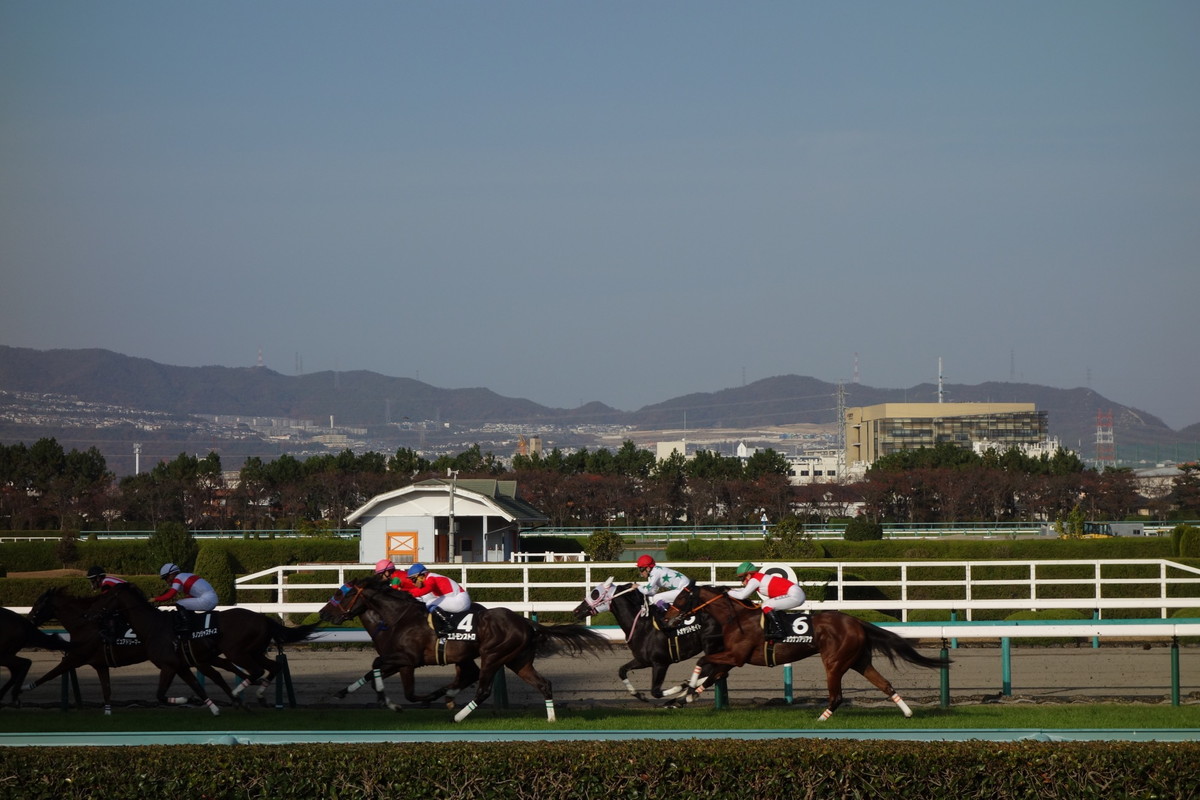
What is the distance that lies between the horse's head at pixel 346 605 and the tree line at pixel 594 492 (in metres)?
57.5

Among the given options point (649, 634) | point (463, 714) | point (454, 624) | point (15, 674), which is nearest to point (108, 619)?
point (15, 674)

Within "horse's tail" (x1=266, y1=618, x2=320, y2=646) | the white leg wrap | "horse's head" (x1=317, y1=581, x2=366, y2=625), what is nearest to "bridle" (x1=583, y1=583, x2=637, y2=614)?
the white leg wrap

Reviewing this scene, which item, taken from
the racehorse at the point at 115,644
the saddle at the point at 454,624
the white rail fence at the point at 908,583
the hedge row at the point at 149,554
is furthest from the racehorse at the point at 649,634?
the hedge row at the point at 149,554

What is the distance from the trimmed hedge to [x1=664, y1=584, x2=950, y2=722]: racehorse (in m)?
3.43

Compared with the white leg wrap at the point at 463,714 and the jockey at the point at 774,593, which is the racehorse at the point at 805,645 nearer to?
the jockey at the point at 774,593

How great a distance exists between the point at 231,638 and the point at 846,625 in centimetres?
579

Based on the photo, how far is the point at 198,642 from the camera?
461 inches

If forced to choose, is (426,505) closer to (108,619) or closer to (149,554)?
(149,554)

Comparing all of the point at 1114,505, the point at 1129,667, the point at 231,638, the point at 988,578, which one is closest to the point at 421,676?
the point at 231,638

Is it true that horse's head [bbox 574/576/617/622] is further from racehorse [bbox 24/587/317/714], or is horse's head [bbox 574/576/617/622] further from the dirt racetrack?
racehorse [bbox 24/587/317/714]

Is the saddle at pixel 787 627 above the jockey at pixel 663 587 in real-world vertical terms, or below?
below

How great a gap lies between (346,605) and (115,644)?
7.55 ft

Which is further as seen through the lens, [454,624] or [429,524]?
[429,524]

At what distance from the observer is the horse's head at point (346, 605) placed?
11.8m
